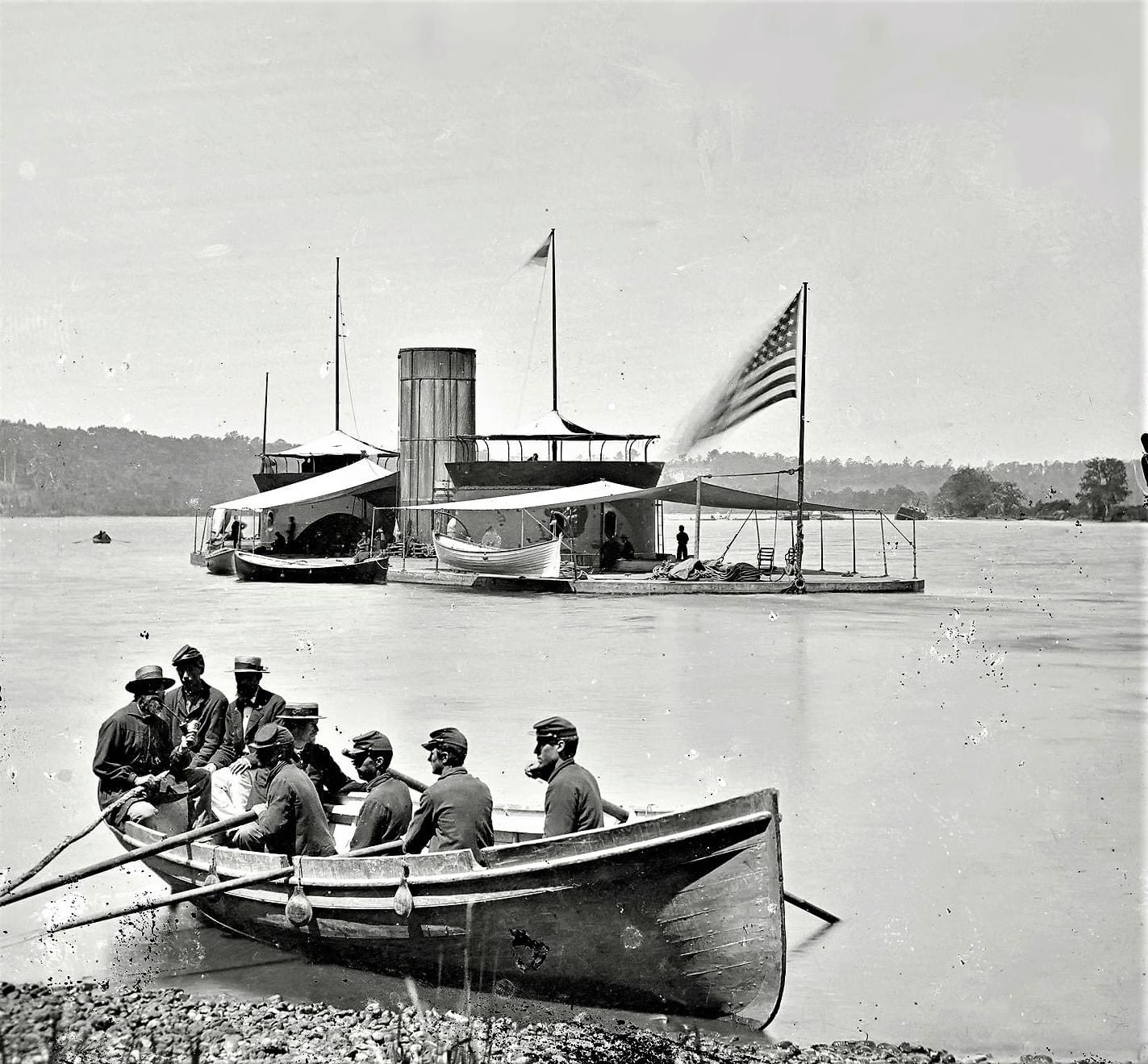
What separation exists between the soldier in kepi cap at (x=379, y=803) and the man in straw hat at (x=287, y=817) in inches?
11.1

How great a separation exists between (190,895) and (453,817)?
2.02 metres

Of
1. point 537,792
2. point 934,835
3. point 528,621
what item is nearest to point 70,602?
point 528,621

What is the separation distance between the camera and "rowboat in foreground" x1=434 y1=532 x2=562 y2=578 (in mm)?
33156

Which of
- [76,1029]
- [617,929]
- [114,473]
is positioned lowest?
[76,1029]

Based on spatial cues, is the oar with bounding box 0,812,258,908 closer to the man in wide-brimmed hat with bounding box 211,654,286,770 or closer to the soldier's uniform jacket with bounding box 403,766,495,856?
the man in wide-brimmed hat with bounding box 211,654,286,770

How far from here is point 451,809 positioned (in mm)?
7766

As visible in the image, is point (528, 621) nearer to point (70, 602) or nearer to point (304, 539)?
point (70, 602)

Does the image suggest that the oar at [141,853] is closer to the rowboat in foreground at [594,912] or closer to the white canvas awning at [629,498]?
the rowboat in foreground at [594,912]

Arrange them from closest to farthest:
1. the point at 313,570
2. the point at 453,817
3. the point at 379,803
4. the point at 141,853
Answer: the point at 453,817, the point at 379,803, the point at 141,853, the point at 313,570

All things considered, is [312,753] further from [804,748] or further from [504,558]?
[504,558]

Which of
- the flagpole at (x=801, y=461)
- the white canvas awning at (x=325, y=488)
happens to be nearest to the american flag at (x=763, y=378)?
the flagpole at (x=801, y=461)

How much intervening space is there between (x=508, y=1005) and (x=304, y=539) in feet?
125

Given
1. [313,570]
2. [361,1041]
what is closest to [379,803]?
[361,1041]

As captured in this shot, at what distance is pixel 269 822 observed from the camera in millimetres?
8242
